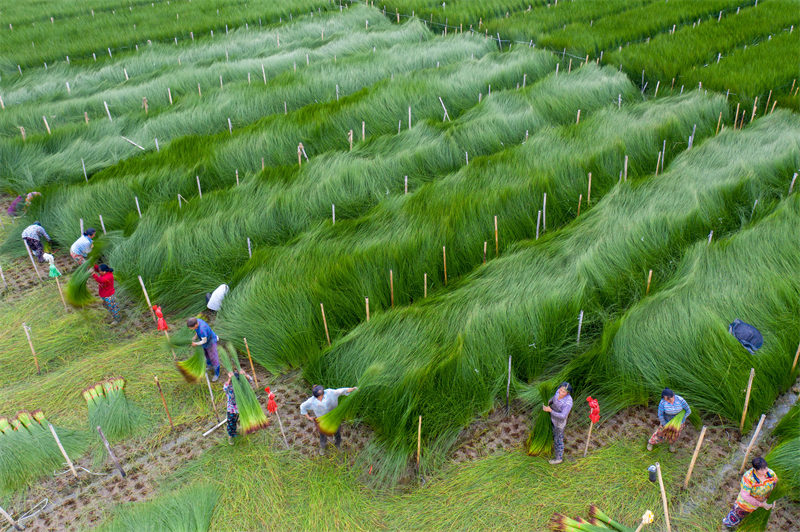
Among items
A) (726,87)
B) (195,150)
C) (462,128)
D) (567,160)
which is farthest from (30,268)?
(726,87)

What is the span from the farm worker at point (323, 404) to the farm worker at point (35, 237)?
420cm

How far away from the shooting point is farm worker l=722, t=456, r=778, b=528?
11.3 feet

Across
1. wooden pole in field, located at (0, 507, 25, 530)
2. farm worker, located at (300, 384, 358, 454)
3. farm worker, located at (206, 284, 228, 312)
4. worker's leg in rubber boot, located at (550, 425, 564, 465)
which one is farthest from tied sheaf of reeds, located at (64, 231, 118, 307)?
worker's leg in rubber boot, located at (550, 425, 564, 465)

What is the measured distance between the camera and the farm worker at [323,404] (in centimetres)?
407

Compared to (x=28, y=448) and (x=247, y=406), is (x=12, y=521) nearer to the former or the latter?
(x=28, y=448)

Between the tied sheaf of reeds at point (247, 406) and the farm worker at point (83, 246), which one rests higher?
the farm worker at point (83, 246)

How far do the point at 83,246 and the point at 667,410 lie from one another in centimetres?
574

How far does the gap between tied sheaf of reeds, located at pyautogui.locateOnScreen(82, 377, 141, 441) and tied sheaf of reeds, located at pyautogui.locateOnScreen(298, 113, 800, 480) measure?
1.42 metres

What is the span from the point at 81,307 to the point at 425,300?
132 inches

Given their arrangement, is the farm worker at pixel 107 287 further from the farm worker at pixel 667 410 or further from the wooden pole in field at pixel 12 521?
the farm worker at pixel 667 410

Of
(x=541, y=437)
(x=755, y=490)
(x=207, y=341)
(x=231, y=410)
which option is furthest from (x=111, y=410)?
(x=755, y=490)

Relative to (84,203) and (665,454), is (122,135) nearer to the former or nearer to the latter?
(84,203)

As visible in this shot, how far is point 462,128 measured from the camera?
8.43m

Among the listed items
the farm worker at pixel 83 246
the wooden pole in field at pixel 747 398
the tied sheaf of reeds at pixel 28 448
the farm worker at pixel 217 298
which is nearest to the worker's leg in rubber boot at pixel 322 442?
the tied sheaf of reeds at pixel 28 448
